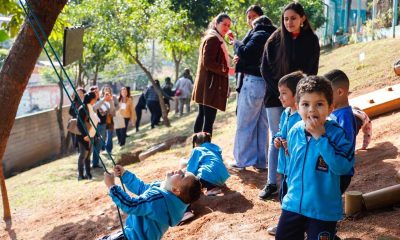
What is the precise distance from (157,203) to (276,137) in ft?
3.29

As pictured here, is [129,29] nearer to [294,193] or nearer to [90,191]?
[90,191]

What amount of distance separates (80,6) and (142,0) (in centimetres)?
252

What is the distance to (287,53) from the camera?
14.5 feet

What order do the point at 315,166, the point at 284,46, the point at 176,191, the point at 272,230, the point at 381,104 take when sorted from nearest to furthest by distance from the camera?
the point at 315,166 → the point at 176,191 → the point at 272,230 → the point at 284,46 → the point at 381,104

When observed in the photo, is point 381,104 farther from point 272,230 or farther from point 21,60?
point 21,60

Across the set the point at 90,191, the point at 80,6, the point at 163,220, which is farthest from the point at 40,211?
the point at 80,6

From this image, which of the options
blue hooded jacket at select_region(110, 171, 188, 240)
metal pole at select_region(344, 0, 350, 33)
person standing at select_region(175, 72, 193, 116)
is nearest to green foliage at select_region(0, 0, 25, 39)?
blue hooded jacket at select_region(110, 171, 188, 240)

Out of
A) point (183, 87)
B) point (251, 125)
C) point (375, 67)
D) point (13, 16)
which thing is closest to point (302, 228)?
point (251, 125)

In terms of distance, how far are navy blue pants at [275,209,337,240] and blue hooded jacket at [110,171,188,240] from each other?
2.50ft

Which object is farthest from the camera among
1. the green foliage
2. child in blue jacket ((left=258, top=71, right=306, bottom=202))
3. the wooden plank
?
the wooden plank

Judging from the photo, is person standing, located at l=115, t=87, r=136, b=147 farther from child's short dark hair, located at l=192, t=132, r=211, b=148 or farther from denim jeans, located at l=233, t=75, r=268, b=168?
child's short dark hair, located at l=192, t=132, r=211, b=148

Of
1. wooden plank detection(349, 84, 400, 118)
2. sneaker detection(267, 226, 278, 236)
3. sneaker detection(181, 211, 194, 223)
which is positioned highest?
wooden plank detection(349, 84, 400, 118)

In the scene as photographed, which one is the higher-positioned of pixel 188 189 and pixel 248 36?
pixel 248 36

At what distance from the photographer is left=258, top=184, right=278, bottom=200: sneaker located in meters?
4.87
